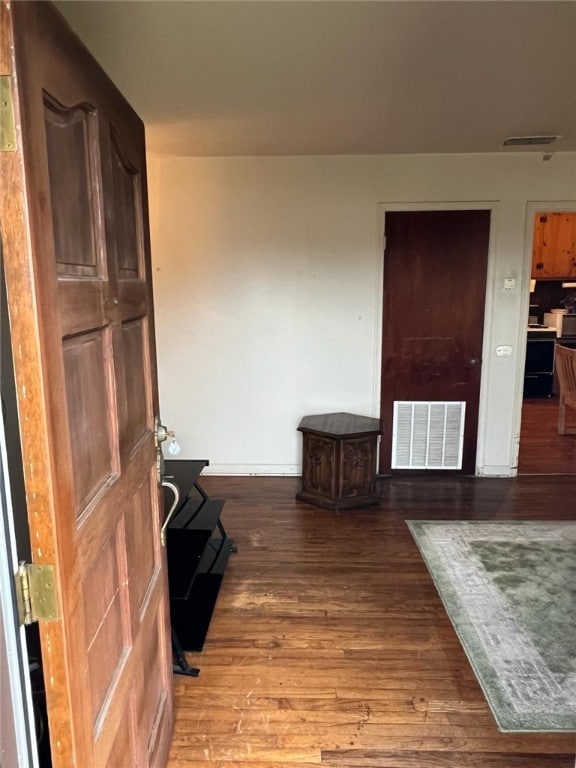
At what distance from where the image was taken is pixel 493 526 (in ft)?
10.9

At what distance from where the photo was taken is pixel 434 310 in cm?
405

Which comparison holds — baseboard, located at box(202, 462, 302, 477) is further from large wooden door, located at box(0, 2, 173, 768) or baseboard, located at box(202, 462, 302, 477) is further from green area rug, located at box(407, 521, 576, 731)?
large wooden door, located at box(0, 2, 173, 768)

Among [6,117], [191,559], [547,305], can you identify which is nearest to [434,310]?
[191,559]

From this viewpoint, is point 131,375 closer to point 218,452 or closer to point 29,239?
point 29,239

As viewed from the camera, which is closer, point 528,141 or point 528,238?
point 528,141

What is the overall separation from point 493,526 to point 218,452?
2124mm

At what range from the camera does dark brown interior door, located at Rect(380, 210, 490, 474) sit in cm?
395

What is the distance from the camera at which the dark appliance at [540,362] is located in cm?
678

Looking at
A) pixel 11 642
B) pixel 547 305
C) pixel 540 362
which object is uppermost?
pixel 547 305

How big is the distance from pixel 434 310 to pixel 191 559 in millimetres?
2700

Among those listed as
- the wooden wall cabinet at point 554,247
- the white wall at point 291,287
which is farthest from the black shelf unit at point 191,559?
the wooden wall cabinet at point 554,247

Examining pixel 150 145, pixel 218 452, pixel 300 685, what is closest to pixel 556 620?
pixel 300 685

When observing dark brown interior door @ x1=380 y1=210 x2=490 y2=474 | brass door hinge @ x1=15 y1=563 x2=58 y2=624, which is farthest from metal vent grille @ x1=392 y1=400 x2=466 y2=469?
brass door hinge @ x1=15 y1=563 x2=58 y2=624

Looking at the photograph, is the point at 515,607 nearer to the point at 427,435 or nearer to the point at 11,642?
the point at 427,435
